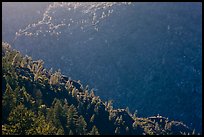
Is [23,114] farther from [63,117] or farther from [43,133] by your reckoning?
[63,117]

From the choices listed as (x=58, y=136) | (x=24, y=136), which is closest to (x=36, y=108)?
(x=58, y=136)

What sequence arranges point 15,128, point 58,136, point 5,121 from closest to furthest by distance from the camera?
1. point 15,128
2. point 58,136
3. point 5,121

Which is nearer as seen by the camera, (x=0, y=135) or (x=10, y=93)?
(x=0, y=135)

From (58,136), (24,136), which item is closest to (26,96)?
(58,136)

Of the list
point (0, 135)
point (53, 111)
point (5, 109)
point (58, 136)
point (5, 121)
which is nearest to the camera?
point (0, 135)

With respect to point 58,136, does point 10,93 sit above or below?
above

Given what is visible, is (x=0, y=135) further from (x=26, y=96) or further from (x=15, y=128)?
(x=26, y=96)

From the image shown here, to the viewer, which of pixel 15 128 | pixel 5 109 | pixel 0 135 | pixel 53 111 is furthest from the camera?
pixel 53 111

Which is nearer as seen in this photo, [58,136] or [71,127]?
[58,136]

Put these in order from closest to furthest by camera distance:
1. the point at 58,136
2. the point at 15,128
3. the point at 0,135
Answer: the point at 0,135 → the point at 15,128 → the point at 58,136
